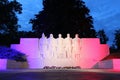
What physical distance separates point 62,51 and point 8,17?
949 cm

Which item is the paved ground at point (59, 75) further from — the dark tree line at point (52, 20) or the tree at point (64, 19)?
the tree at point (64, 19)

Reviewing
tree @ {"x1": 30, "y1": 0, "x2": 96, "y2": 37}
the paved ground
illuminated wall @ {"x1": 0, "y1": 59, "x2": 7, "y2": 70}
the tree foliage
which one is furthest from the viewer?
tree @ {"x1": 30, "y1": 0, "x2": 96, "y2": 37}

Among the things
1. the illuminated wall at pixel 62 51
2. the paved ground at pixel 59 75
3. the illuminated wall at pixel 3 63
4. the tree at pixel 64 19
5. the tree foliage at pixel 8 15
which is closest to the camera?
the paved ground at pixel 59 75

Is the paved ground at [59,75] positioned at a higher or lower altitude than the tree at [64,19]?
lower

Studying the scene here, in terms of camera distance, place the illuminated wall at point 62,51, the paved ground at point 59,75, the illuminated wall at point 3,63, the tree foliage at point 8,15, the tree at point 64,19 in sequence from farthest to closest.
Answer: the tree at point 64,19
the tree foliage at point 8,15
the illuminated wall at point 62,51
the illuminated wall at point 3,63
the paved ground at point 59,75

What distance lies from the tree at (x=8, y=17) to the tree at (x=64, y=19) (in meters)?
6.31

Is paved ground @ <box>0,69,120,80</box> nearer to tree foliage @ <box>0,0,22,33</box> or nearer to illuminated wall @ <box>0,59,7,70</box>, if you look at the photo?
illuminated wall @ <box>0,59,7,70</box>

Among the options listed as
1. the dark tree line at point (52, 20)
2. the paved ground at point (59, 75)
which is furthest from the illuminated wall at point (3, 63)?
the dark tree line at point (52, 20)

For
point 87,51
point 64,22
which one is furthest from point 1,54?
point 64,22

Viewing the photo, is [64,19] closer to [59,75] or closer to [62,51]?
[62,51]

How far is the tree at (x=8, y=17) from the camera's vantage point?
1484 inches

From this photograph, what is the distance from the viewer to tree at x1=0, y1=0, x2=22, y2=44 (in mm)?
37688

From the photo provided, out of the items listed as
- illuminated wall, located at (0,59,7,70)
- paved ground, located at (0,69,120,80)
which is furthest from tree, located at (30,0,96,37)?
paved ground, located at (0,69,120,80)

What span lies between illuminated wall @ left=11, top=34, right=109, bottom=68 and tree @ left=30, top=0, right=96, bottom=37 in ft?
29.9
